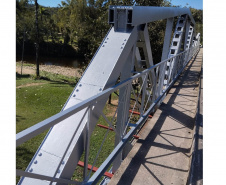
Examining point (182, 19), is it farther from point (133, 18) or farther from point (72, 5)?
point (72, 5)

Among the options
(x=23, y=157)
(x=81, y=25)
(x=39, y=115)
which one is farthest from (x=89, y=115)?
(x=81, y=25)

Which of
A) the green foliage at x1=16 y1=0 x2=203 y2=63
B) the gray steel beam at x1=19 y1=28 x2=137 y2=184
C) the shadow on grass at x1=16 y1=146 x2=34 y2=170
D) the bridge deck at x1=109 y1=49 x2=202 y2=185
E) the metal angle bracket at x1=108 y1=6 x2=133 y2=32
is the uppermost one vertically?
the green foliage at x1=16 y1=0 x2=203 y2=63

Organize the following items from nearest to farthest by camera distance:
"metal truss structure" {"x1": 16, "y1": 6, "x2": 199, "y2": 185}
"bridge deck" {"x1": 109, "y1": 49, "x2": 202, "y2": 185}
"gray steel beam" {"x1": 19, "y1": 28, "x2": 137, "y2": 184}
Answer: "metal truss structure" {"x1": 16, "y1": 6, "x2": 199, "y2": 185}
"gray steel beam" {"x1": 19, "y1": 28, "x2": 137, "y2": 184}
"bridge deck" {"x1": 109, "y1": 49, "x2": 202, "y2": 185}

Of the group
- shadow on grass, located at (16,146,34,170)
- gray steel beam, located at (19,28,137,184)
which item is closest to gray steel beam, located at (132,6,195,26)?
gray steel beam, located at (19,28,137,184)

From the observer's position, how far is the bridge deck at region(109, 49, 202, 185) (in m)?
2.81

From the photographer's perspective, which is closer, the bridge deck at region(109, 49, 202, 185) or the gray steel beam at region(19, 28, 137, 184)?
the gray steel beam at region(19, 28, 137, 184)

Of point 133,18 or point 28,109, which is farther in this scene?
point 28,109

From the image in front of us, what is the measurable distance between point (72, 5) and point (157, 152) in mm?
34826

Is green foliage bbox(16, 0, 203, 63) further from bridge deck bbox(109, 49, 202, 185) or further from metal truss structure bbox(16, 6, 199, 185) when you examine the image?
metal truss structure bbox(16, 6, 199, 185)

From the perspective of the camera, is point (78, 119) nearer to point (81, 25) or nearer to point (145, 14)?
point (145, 14)

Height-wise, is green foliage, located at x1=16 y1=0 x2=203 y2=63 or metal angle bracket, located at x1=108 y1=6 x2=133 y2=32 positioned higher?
green foliage, located at x1=16 y1=0 x2=203 y2=63

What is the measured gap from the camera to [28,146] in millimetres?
7090

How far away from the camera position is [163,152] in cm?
345

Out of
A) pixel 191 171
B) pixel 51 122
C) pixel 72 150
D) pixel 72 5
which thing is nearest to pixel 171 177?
pixel 191 171
